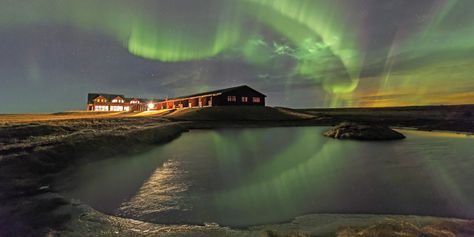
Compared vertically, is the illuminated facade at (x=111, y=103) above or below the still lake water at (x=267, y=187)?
above

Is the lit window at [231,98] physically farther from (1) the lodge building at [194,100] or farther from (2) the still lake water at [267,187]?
(2) the still lake water at [267,187]

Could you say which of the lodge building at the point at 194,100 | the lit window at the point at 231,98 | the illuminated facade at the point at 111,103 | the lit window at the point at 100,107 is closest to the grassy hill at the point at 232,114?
the lit window at the point at 231,98

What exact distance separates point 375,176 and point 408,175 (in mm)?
2227

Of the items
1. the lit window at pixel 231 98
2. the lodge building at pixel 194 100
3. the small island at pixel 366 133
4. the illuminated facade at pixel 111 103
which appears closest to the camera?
the small island at pixel 366 133

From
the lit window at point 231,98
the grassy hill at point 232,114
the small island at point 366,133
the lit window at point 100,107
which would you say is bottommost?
the small island at point 366,133

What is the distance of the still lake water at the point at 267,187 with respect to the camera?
9.27 m

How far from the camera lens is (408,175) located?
14.9m

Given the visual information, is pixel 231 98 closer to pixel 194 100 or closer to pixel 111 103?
pixel 194 100

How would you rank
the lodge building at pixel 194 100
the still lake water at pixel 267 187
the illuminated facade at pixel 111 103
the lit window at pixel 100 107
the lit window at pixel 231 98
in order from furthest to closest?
the illuminated facade at pixel 111 103, the lit window at pixel 100 107, the lodge building at pixel 194 100, the lit window at pixel 231 98, the still lake water at pixel 267 187

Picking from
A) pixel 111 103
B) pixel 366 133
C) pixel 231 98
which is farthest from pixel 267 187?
pixel 111 103

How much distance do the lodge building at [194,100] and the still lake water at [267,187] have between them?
62145 millimetres

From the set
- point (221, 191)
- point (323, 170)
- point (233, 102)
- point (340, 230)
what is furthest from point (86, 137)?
point (233, 102)

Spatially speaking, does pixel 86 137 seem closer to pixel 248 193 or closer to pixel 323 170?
pixel 248 193

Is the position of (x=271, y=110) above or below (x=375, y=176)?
above
